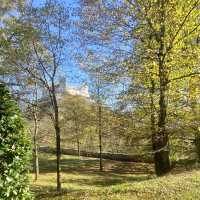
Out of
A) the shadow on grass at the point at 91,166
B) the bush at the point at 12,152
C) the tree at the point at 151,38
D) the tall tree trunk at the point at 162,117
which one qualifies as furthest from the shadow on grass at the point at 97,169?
the bush at the point at 12,152

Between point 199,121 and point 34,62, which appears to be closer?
point 199,121

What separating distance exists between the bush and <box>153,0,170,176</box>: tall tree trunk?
28.8ft

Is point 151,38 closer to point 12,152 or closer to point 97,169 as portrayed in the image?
point 12,152

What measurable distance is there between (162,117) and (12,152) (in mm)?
9966

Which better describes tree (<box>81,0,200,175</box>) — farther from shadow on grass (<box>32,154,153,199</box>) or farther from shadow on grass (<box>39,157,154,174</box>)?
shadow on grass (<box>39,157,154,174</box>)

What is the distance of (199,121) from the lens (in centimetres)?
1605

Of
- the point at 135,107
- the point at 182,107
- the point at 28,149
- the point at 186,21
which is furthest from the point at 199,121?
the point at 28,149

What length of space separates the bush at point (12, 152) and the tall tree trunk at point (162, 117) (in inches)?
345

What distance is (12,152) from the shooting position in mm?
6371

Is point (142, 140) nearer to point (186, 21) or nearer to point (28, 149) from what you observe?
point (186, 21)

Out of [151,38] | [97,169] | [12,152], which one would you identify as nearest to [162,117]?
[151,38]

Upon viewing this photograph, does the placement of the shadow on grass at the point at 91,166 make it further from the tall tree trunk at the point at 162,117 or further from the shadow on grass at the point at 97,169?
the tall tree trunk at the point at 162,117

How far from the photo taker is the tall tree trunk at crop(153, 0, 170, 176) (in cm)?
1486

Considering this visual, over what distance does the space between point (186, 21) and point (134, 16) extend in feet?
5.47
